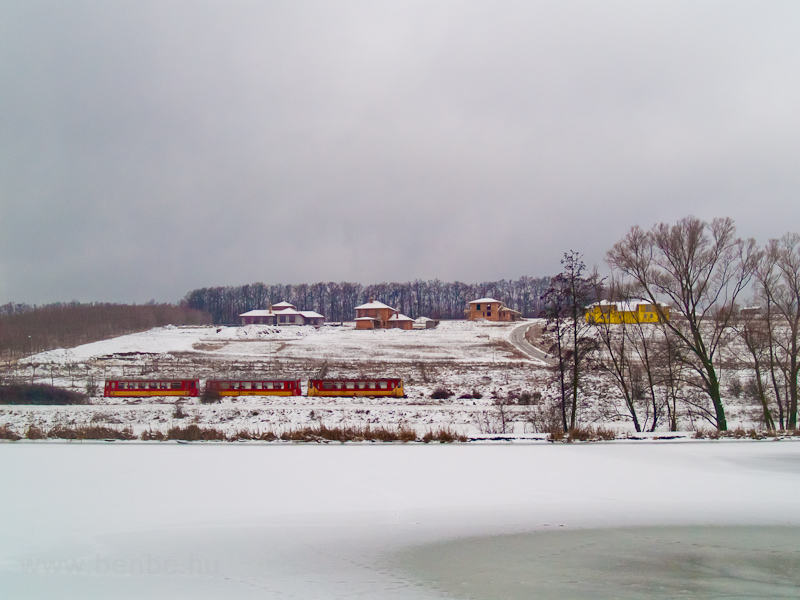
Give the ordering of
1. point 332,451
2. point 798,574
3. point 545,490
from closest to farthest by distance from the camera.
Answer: point 798,574, point 545,490, point 332,451

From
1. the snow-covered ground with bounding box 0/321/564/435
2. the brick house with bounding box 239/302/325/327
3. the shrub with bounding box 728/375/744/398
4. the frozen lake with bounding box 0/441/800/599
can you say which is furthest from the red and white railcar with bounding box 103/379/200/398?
the brick house with bounding box 239/302/325/327

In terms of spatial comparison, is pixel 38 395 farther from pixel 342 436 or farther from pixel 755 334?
pixel 755 334

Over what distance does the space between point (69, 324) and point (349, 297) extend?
69.3 metres

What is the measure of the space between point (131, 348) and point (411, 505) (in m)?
65.4

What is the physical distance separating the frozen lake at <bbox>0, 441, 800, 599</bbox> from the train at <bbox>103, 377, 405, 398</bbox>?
85.9ft

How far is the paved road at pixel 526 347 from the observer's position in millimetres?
60713

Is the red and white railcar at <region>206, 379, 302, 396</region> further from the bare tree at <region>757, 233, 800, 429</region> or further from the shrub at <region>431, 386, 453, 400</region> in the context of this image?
the bare tree at <region>757, 233, 800, 429</region>

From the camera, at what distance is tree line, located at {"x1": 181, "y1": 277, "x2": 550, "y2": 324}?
144m

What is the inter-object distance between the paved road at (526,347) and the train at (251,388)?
19.5m

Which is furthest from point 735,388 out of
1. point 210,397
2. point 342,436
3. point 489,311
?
point 489,311

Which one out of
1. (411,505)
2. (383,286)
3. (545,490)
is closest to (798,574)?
(545,490)

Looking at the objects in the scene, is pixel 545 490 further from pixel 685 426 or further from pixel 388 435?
pixel 685 426

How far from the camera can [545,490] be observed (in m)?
10.2

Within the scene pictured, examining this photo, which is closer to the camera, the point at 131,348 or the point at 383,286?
the point at 131,348
